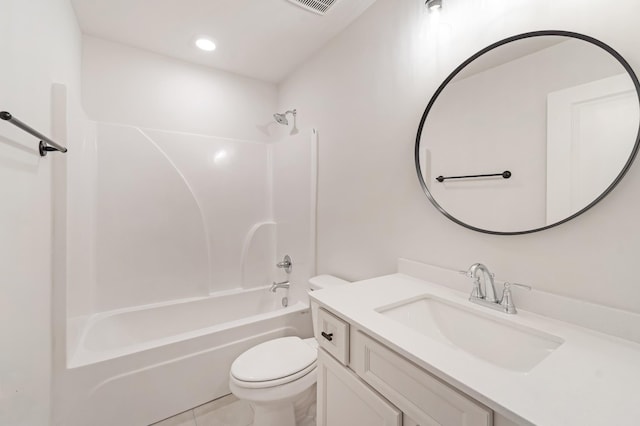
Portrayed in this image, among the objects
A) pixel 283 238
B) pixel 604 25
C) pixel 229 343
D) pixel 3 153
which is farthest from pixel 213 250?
pixel 604 25

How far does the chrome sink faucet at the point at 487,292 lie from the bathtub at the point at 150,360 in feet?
4.47

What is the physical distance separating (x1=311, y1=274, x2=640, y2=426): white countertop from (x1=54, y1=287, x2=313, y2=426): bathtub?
122 cm

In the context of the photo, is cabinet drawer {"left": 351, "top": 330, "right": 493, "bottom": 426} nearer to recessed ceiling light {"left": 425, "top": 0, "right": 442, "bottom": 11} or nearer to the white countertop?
the white countertop

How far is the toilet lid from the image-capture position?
1.35 meters

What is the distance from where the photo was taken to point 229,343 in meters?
1.81

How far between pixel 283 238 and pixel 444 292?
5.58 ft

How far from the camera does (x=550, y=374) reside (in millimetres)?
606

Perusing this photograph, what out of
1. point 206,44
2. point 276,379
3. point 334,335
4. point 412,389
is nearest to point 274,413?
point 276,379

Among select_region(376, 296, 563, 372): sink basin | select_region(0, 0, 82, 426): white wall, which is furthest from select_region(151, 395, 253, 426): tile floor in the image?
select_region(376, 296, 563, 372): sink basin

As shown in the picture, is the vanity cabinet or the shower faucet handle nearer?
the vanity cabinet

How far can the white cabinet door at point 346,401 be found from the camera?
0.80 m

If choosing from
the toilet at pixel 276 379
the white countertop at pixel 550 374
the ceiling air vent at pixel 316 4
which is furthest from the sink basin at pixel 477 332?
the ceiling air vent at pixel 316 4

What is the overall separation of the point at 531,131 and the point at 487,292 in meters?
0.61

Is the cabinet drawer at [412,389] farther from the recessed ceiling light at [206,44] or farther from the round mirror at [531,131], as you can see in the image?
the recessed ceiling light at [206,44]
